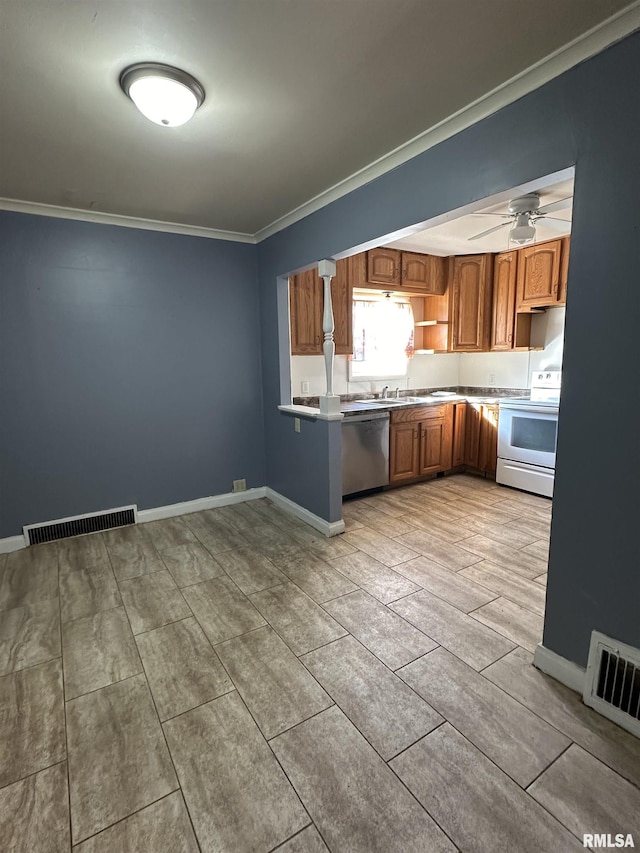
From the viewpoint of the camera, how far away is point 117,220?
10.5 feet

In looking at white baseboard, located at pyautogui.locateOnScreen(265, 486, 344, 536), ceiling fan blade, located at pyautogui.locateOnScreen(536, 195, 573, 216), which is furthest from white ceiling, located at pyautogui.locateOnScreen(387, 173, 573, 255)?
white baseboard, located at pyautogui.locateOnScreen(265, 486, 344, 536)

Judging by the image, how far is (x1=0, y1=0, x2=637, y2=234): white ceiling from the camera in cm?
134

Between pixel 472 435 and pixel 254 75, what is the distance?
A: 402 cm

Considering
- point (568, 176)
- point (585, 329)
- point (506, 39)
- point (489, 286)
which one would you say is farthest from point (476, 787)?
point (489, 286)

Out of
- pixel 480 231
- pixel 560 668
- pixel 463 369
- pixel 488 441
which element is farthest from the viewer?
pixel 463 369

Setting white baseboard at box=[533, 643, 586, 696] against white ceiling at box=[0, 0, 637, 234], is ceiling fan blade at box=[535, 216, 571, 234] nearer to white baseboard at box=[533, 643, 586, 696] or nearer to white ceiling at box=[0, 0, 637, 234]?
white ceiling at box=[0, 0, 637, 234]

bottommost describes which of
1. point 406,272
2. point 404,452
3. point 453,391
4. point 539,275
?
point 404,452

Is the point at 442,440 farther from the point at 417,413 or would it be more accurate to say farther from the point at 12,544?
the point at 12,544

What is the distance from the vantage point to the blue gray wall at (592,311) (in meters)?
1.44

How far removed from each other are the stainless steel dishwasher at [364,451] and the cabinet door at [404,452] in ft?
0.28

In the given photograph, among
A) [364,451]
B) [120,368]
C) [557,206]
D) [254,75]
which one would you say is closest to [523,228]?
[557,206]

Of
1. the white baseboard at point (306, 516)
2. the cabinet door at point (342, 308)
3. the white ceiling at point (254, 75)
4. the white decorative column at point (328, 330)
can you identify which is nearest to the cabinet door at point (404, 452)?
the cabinet door at point (342, 308)

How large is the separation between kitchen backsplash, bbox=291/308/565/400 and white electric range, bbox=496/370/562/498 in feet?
1.12

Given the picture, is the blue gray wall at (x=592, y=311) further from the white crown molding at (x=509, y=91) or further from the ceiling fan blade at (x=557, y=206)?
the ceiling fan blade at (x=557, y=206)
